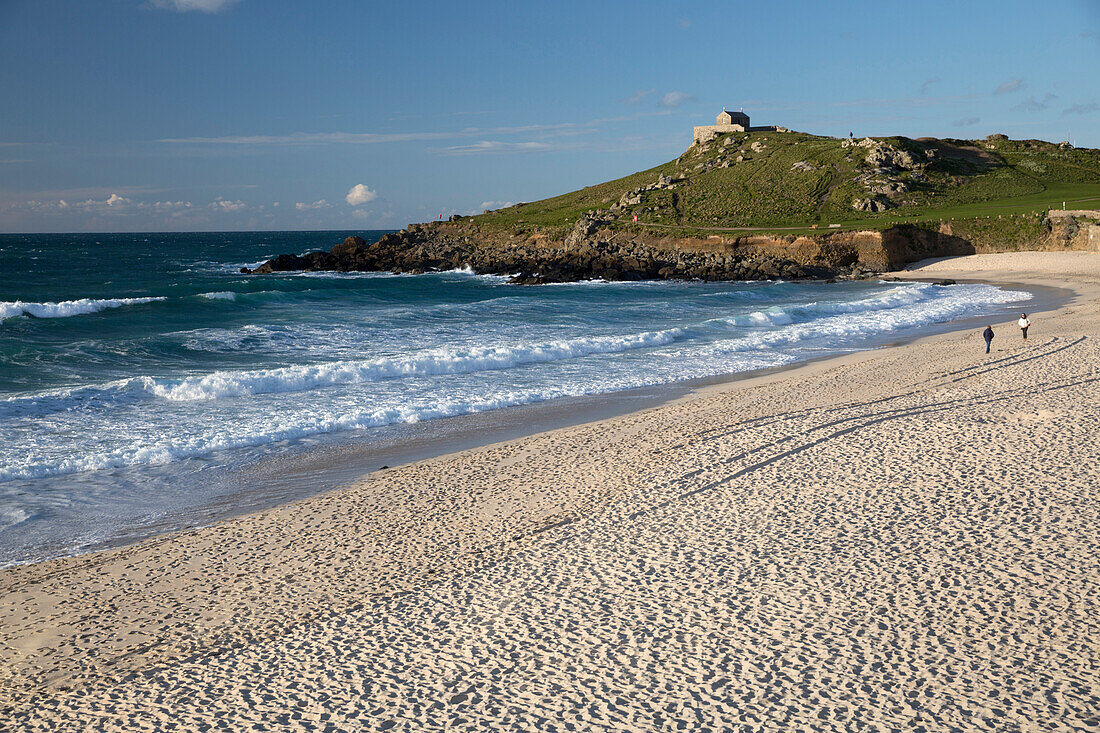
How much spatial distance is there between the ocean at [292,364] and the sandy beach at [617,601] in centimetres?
203

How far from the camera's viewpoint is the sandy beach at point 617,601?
543 centimetres

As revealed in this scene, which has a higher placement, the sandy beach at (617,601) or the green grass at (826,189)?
the green grass at (826,189)

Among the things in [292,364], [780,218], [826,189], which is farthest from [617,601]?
[826,189]

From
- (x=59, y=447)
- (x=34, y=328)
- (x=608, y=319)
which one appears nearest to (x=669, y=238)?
(x=608, y=319)

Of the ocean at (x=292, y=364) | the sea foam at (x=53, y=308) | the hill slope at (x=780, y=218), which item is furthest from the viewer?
the hill slope at (x=780, y=218)

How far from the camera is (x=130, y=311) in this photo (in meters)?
33.5

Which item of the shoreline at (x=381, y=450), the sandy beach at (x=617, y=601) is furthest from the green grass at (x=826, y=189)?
the sandy beach at (x=617, y=601)

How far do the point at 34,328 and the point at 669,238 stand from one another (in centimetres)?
4524

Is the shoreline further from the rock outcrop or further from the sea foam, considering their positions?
the rock outcrop

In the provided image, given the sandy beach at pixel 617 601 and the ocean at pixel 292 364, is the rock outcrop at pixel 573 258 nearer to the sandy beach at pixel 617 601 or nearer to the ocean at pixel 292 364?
the ocean at pixel 292 364

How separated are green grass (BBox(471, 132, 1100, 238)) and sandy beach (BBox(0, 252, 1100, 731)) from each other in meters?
48.9

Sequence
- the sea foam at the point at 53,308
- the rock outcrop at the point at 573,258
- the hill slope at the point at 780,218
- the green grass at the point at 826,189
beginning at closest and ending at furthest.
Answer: the sea foam at the point at 53,308, the rock outcrop at the point at 573,258, the hill slope at the point at 780,218, the green grass at the point at 826,189

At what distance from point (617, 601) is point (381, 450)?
6500 mm

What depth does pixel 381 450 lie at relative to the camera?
12.4 metres
